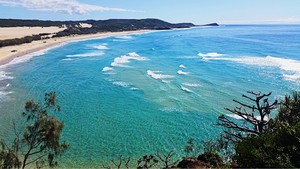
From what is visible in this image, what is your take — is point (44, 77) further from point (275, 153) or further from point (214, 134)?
point (275, 153)

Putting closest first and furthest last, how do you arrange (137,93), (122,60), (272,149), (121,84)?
(272,149)
(137,93)
(121,84)
(122,60)

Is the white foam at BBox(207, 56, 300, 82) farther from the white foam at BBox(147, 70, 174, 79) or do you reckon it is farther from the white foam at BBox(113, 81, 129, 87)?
the white foam at BBox(113, 81, 129, 87)

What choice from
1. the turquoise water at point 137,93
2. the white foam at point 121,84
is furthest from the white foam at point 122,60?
the white foam at point 121,84

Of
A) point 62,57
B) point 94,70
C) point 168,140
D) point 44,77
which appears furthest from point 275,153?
point 62,57

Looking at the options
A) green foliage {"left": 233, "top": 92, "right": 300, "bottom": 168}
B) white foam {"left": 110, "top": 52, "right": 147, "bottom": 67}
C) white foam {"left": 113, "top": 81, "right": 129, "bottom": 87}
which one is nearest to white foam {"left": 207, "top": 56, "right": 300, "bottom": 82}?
white foam {"left": 110, "top": 52, "right": 147, "bottom": 67}

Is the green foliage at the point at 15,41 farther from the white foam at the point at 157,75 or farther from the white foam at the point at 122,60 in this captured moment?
the white foam at the point at 157,75

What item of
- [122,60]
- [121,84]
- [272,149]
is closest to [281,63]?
[122,60]

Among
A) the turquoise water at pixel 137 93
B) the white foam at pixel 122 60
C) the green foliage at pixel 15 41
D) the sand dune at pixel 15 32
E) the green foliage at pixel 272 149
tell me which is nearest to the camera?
the green foliage at pixel 272 149

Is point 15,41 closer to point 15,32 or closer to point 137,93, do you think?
point 15,32
